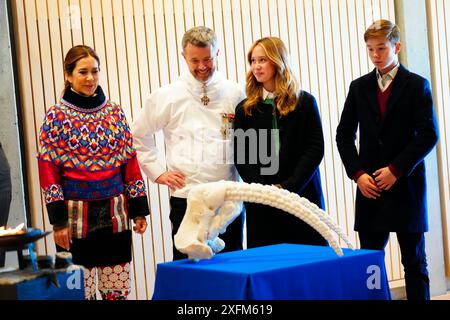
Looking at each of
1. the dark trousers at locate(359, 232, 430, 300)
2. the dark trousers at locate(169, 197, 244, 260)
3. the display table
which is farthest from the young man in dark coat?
the display table

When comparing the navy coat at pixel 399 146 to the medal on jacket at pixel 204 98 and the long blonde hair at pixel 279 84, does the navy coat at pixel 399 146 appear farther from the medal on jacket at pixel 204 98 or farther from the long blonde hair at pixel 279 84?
the medal on jacket at pixel 204 98

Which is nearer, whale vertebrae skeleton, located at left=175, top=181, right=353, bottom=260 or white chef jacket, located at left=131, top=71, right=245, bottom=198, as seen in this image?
whale vertebrae skeleton, located at left=175, top=181, right=353, bottom=260

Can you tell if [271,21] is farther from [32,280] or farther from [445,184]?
[32,280]

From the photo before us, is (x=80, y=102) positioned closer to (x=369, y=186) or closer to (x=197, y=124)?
(x=197, y=124)

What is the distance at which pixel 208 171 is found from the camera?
4066mm

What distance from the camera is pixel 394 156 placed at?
13.5 feet

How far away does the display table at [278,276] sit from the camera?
2.66m

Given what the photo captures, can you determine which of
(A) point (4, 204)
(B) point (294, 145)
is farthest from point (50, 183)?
(B) point (294, 145)

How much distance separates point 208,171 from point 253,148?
28 centimetres

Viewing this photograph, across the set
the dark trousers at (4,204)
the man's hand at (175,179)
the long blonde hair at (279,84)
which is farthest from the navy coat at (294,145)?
the dark trousers at (4,204)

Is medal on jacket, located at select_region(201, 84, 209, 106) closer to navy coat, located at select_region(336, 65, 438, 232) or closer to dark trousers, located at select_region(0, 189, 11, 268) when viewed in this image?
navy coat, located at select_region(336, 65, 438, 232)

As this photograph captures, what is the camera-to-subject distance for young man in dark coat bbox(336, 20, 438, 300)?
405 centimetres
